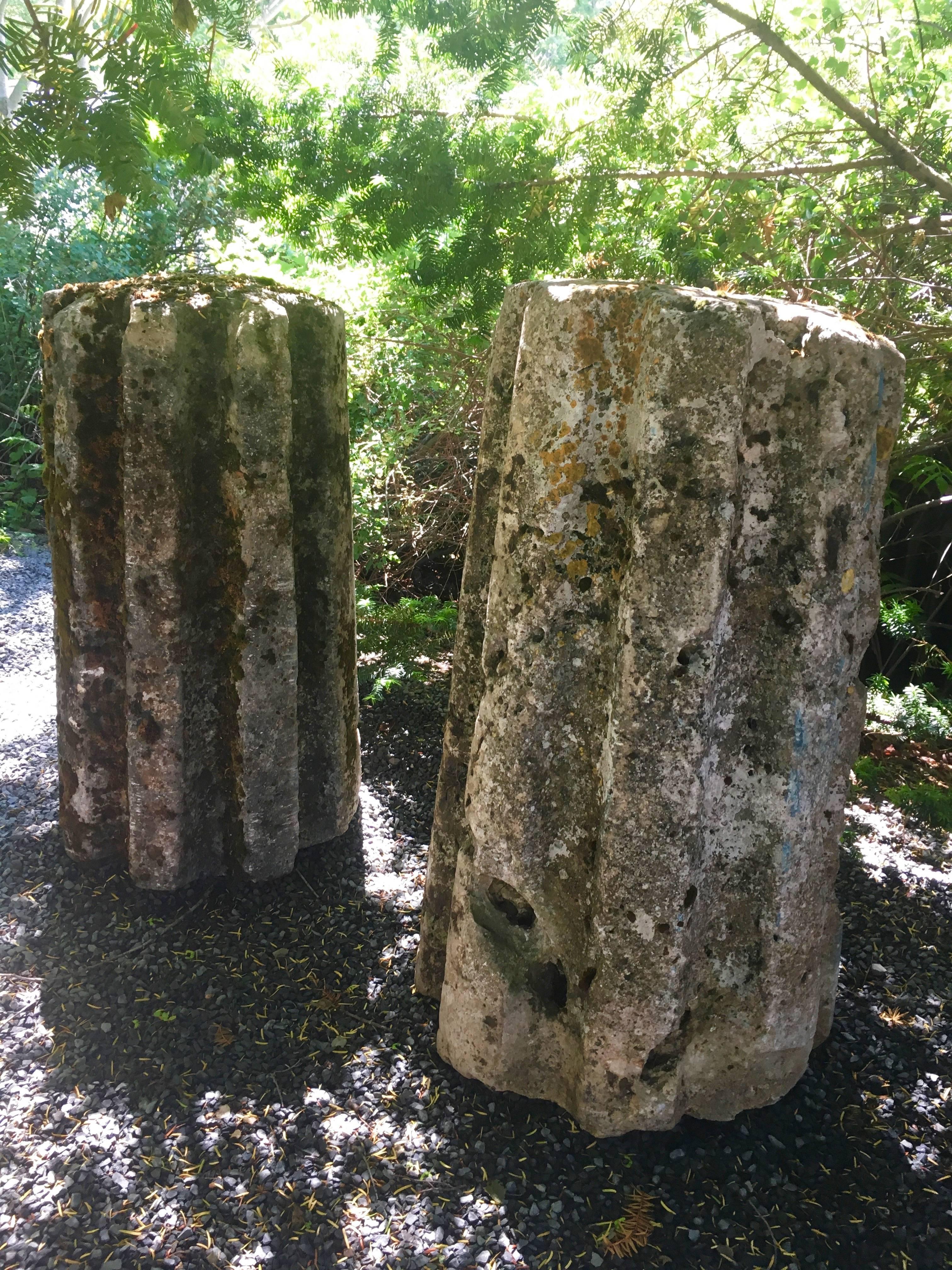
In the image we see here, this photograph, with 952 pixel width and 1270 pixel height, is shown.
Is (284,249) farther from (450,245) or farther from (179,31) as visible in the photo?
(179,31)

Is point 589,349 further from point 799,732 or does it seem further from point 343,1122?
point 343,1122

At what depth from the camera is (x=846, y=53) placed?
529cm

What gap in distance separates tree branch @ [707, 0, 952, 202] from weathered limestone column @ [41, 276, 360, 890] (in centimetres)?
189

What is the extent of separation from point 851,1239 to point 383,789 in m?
2.62

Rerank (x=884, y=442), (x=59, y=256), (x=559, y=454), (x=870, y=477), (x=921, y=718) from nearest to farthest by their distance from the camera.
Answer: (x=559, y=454) → (x=870, y=477) → (x=884, y=442) → (x=921, y=718) → (x=59, y=256)

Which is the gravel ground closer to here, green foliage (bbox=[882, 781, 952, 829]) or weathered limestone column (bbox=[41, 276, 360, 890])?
weathered limestone column (bbox=[41, 276, 360, 890])

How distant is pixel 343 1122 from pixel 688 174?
4126 mm

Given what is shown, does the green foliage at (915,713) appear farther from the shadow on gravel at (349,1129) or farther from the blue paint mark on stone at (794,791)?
the blue paint mark on stone at (794,791)

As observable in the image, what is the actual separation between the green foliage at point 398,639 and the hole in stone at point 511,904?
282cm

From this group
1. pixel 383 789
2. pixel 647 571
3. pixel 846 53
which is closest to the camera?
pixel 647 571

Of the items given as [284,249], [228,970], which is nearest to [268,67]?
[228,970]

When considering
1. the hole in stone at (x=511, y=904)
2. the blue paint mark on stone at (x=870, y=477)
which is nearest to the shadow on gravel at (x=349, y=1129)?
the hole in stone at (x=511, y=904)

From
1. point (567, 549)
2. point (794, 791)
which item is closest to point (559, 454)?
point (567, 549)

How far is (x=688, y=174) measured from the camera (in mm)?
4000
